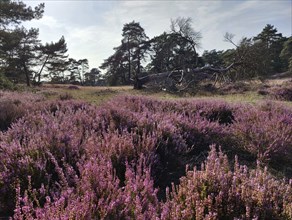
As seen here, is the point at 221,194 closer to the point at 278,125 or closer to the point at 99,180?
the point at 99,180

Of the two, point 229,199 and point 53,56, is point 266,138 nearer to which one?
point 229,199

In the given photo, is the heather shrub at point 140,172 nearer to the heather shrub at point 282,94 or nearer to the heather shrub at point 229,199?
the heather shrub at point 229,199

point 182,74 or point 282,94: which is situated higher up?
point 182,74

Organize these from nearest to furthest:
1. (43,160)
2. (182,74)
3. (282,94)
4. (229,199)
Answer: (229,199) < (43,160) < (282,94) < (182,74)

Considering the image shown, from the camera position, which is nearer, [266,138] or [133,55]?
[266,138]

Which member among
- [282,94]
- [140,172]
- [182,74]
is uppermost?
[182,74]

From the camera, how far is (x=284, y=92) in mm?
14672

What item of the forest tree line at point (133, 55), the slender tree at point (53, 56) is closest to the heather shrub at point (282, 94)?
the forest tree line at point (133, 55)

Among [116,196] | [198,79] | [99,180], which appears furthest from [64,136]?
[198,79]

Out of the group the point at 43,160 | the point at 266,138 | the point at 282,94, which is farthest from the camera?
the point at 282,94

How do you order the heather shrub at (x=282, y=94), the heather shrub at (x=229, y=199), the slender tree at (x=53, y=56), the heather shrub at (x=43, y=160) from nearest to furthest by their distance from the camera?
1. the heather shrub at (x=229, y=199)
2. the heather shrub at (x=43, y=160)
3. the heather shrub at (x=282, y=94)
4. the slender tree at (x=53, y=56)

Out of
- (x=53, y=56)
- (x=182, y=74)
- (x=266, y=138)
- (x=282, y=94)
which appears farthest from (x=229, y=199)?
(x=53, y=56)

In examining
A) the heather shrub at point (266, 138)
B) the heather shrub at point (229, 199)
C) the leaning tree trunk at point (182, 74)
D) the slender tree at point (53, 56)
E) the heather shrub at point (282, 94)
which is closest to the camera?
the heather shrub at point (229, 199)

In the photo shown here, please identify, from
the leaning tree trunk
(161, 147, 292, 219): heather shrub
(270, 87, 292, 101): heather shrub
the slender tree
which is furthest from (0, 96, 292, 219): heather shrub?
the slender tree
